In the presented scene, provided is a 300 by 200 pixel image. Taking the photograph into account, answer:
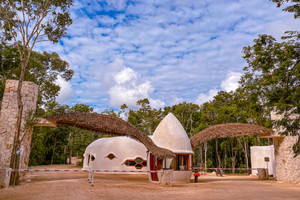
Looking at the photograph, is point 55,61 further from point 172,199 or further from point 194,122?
point 172,199

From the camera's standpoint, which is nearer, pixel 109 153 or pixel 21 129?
pixel 21 129

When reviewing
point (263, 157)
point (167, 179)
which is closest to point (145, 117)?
point (263, 157)

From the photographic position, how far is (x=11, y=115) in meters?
11.4

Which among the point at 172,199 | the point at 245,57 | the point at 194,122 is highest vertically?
the point at 245,57

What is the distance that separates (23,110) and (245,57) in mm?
16785

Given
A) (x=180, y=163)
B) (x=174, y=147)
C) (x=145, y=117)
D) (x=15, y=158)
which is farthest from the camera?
(x=145, y=117)

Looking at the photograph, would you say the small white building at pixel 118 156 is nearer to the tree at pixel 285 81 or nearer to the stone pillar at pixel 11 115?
the stone pillar at pixel 11 115

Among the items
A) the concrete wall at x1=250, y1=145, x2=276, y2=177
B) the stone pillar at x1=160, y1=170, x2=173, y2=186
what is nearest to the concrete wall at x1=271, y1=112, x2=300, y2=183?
the concrete wall at x1=250, y1=145, x2=276, y2=177

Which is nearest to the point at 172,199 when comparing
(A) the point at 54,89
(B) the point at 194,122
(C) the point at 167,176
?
(C) the point at 167,176

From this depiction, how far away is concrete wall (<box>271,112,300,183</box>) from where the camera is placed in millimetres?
14430

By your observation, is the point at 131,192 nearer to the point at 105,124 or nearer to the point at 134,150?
the point at 105,124

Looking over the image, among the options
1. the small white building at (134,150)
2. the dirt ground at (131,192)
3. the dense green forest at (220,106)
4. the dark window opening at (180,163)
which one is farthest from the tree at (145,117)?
the dirt ground at (131,192)

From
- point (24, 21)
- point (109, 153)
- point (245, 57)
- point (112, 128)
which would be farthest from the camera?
point (109, 153)

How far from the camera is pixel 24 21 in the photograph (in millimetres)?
12367
